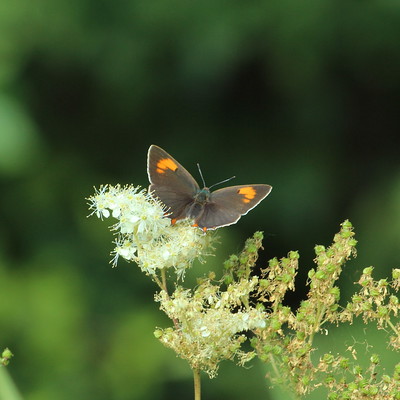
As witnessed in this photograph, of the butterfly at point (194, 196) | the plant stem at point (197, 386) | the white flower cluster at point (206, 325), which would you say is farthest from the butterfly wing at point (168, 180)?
the plant stem at point (197, 386)

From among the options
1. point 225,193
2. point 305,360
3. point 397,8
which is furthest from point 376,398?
point 397,8

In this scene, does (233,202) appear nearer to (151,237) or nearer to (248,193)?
(248,193)

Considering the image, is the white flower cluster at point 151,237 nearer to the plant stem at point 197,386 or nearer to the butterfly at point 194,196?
the butterfly at point 194,196

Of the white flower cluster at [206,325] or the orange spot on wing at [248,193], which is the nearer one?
the white flower cluster at [206,325]

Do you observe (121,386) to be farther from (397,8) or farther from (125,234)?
(397,8)

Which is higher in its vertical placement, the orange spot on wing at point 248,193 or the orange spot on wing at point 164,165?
the orange spot on wing at point 164,165

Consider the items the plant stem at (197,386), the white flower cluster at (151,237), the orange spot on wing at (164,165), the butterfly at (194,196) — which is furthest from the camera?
the orange spot on wing at (164,165)

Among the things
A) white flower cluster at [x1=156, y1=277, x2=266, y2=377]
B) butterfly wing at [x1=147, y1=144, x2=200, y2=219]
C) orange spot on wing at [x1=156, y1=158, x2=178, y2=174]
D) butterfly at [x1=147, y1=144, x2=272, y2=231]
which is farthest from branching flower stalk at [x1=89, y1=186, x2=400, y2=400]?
orange spot on wing at [x1=156, y1=158, x2=178, y2=174]
